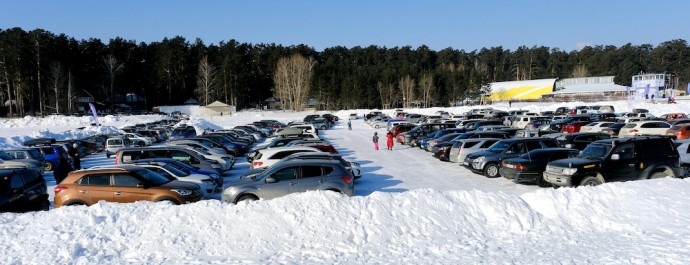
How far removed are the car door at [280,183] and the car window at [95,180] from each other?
3.92 metres

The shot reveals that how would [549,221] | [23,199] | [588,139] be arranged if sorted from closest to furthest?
[549,221] → [23,199] → [588,139]

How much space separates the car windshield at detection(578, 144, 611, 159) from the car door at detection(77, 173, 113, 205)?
532 inches

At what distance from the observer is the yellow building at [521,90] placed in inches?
4112

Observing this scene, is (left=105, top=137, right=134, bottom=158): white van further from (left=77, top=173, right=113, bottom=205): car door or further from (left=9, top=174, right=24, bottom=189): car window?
(left=77, top=173, right=113, bottom=205): car door

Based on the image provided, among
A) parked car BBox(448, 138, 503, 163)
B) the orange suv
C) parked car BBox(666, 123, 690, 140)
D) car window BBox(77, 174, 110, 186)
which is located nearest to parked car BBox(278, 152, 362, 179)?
the orange suv

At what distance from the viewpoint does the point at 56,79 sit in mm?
77312

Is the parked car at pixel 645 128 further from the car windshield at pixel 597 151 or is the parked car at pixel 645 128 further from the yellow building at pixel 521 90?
the yellow building at pixel 521 90

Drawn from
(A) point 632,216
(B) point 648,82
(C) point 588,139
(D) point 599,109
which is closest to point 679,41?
(B) point 648,82

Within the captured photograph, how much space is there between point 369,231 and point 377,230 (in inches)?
6.3

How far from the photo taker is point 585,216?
9.91 metres

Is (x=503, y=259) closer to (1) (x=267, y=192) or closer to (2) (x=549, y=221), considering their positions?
(2) (x=549, y=221)

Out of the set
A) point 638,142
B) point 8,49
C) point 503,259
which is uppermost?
point 8,49

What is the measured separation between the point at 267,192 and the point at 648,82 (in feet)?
277

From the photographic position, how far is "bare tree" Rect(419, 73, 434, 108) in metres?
95.6
